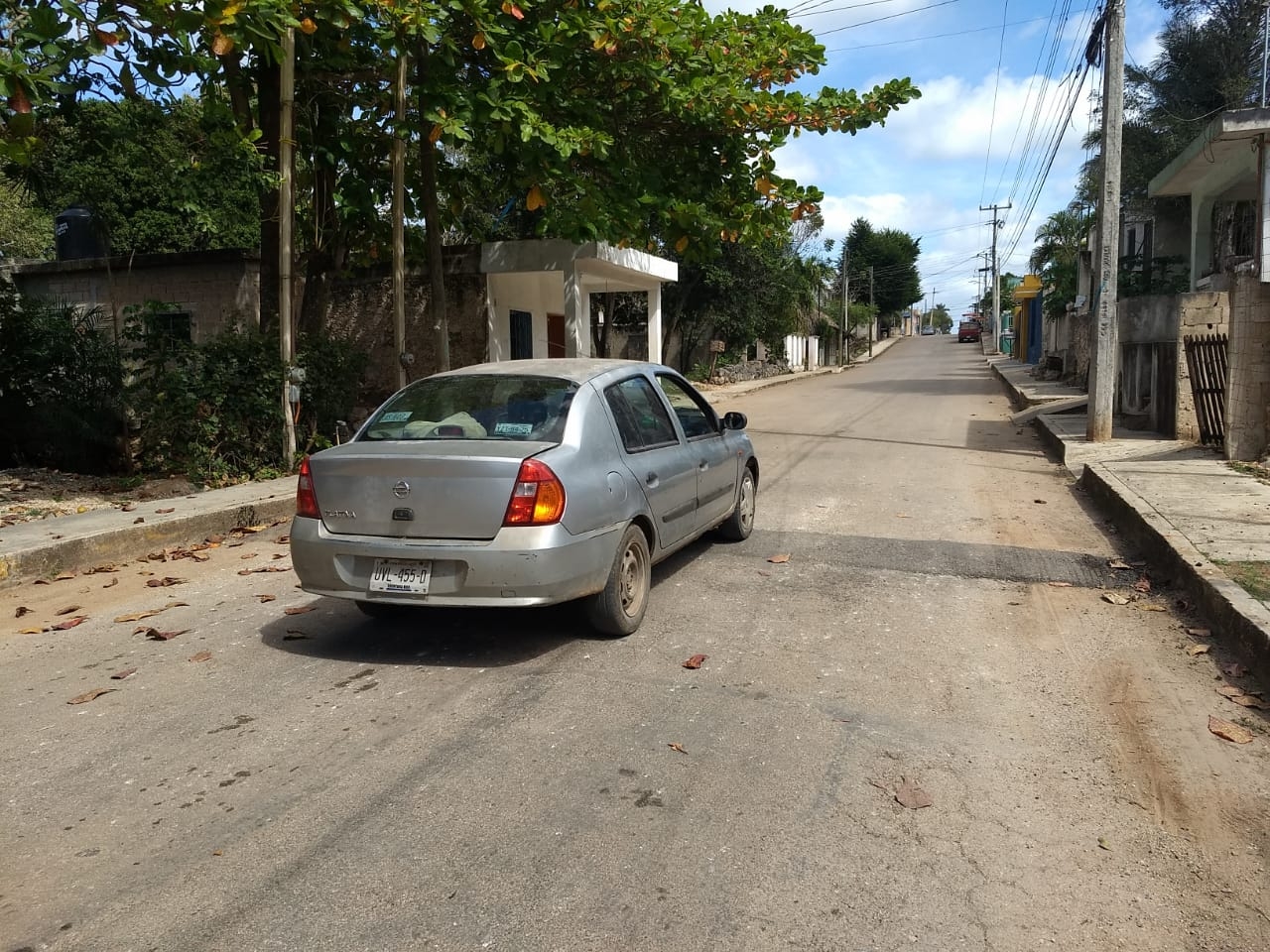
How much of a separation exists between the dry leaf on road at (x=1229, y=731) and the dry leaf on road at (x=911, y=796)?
1560 mm

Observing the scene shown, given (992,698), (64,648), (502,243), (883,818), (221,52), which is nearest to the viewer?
(883,818)

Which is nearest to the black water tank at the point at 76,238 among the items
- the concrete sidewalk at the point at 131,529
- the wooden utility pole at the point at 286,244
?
the wooden utility pole at the point at 286,244

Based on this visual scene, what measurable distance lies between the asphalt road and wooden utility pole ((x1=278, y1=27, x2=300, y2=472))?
4463 mm

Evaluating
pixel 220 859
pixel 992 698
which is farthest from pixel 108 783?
pixel 992 698

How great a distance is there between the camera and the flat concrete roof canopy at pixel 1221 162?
11.1 meters

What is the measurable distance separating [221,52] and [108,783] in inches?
240

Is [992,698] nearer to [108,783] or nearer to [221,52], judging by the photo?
[108,783]

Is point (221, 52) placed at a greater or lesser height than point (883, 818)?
greater

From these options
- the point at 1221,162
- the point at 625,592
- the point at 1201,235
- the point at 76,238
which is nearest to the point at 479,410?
the point at 625,592

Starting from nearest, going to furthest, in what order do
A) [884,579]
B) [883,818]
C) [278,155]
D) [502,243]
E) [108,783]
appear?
[883,818] → [108,783] → [884,579] → [278,155] → [502,243]

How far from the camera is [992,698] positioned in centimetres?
453

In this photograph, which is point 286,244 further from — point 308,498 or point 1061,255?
point 1061,255

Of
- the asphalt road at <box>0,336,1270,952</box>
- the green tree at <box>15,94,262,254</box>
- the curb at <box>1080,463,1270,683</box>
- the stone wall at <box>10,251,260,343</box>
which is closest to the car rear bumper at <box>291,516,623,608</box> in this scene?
the asphalt road at <box>0,336,1270,952</box>

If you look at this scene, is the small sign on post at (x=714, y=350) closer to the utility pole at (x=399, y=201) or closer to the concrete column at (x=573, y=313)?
the concrete column at (x=573, y=313)
